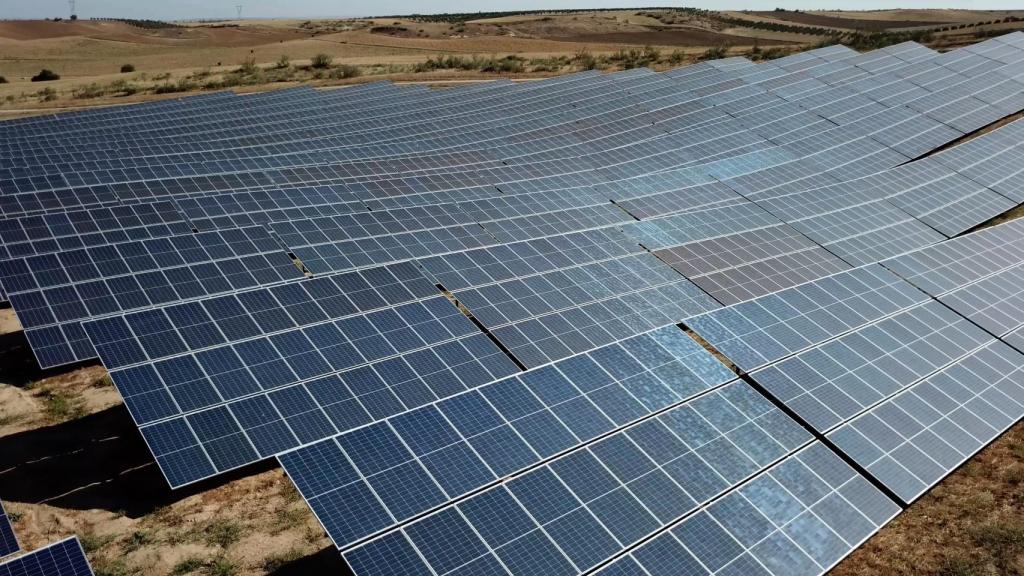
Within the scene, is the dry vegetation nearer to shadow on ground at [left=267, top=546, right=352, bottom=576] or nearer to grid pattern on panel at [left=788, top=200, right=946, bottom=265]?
grid pattern on panel at [left=788, top=200, right=946, bottom=265]

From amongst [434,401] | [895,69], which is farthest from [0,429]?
[895,69]

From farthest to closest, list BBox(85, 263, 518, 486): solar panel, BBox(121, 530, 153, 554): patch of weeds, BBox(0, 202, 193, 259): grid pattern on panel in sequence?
BBox(0, 202, 193, 259): grid pattern on panel → BBox(121, 530, 153, 554): patch of weeds → BBox(85, 263, 518, 486): solar panel

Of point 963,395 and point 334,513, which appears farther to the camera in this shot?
point 963,395

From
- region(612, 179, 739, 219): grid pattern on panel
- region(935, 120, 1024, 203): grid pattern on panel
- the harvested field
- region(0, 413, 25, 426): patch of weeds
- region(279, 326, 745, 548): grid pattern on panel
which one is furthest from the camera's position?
the harvested field

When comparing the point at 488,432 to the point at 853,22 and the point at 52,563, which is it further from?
the point at 853,22

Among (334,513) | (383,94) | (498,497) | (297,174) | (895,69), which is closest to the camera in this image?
(334,513)

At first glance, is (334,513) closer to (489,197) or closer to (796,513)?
(796,513)

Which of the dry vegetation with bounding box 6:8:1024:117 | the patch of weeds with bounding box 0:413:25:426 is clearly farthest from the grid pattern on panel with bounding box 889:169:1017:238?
the dry vegetation with bounding box 6:8:1024:117
